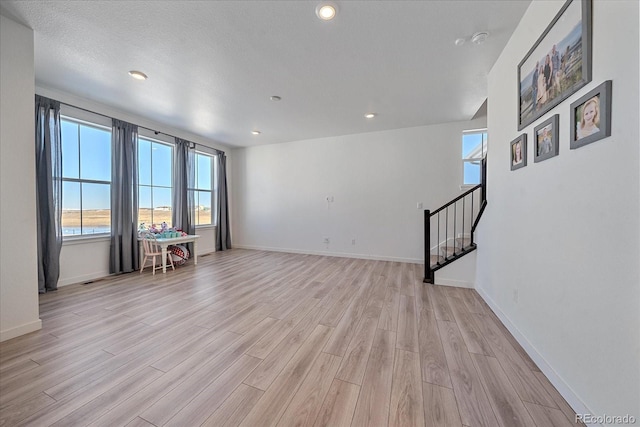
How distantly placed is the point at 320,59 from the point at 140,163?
3.99 meters

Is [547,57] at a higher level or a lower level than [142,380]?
higher

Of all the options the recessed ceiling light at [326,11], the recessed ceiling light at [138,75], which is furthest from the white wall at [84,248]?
the recessed ceiling light at [326,11]

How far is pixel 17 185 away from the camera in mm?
2121

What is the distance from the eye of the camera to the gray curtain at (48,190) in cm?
309

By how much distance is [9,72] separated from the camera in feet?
6.73

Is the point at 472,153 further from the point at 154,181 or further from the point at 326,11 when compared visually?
the point at 154,181

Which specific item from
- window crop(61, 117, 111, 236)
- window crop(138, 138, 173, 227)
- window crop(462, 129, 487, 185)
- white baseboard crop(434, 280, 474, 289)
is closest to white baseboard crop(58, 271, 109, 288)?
window crop(61, 117, 111, 236)

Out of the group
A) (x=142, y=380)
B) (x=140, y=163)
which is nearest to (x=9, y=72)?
(x=140, y=163)

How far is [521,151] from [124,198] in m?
5.57

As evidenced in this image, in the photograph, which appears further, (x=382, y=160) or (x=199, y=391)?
(x=382, y=160)

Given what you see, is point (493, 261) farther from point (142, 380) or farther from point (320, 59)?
point (142, 380)

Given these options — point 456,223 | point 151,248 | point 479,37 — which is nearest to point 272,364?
point 479,37

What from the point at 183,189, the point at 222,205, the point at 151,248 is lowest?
the point at 151,248

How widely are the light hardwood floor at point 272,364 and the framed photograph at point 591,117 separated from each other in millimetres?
1522
